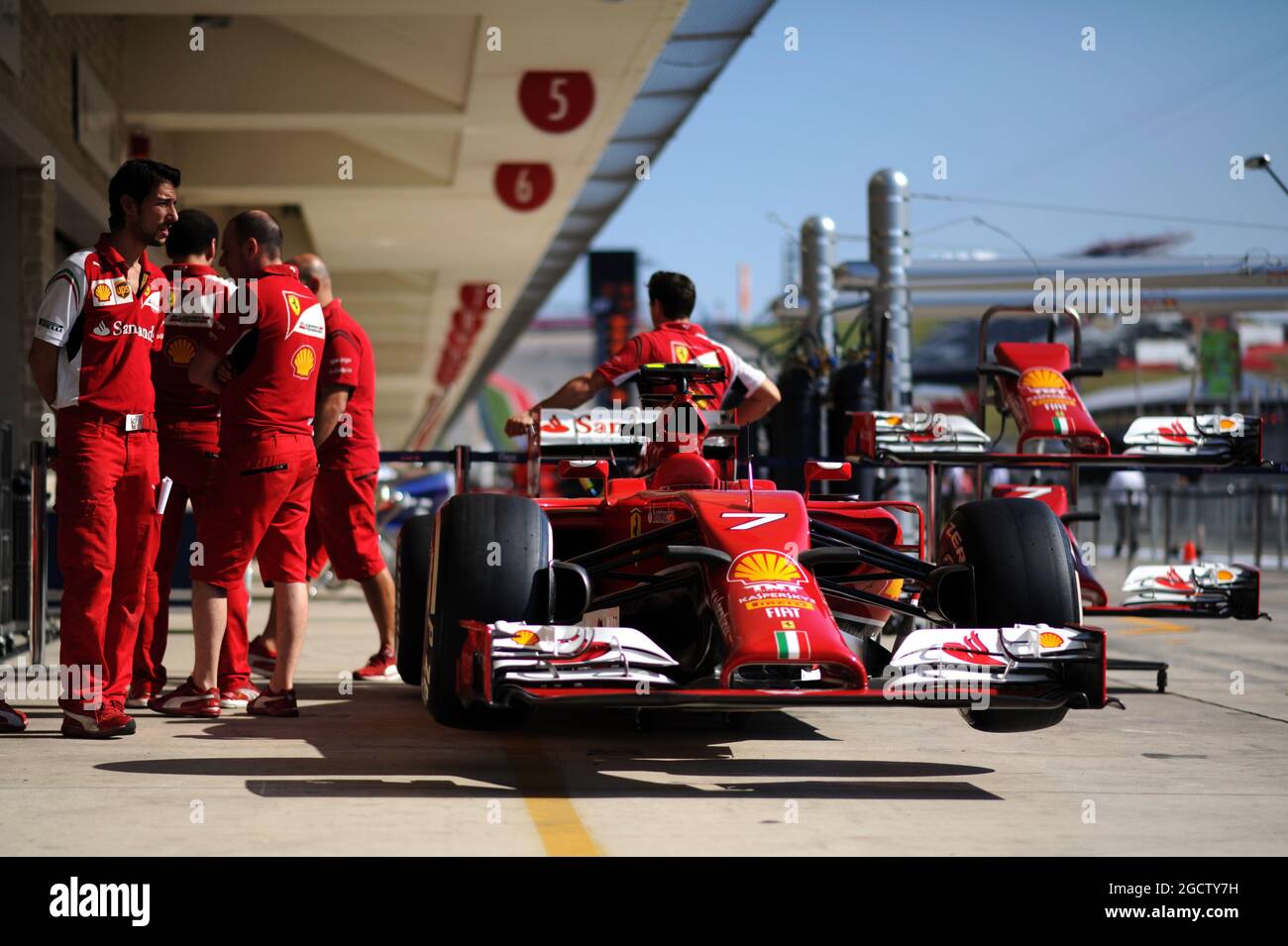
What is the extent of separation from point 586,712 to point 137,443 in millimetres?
2030

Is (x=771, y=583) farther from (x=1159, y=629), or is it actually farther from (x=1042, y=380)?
(x=1159, y=629)

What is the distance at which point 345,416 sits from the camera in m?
7.53

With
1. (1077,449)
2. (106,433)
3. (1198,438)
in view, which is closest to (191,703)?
(106,433)

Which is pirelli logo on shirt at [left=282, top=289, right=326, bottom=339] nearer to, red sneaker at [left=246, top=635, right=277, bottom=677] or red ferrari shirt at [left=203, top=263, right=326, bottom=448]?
red ferrari shirt at [left=203, top=263, right=326, bottom=448]

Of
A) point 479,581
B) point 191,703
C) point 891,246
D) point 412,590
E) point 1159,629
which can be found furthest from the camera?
point 891,246

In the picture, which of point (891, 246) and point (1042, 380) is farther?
point (891, 246)

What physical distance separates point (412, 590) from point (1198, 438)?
3868 millimetres

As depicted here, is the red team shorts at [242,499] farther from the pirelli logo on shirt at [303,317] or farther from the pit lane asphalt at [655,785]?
the pit lane asphalt at [655,785]

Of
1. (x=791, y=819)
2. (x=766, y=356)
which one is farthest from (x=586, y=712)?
(x=766, y=356)

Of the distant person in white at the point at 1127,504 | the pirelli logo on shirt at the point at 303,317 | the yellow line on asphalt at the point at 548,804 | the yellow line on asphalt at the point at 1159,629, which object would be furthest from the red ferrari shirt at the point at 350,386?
the distant person in white at the point at 1127,504

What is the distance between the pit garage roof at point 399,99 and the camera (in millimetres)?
13383

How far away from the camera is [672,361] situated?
6.77 meters

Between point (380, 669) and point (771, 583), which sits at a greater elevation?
point (771, 583)
